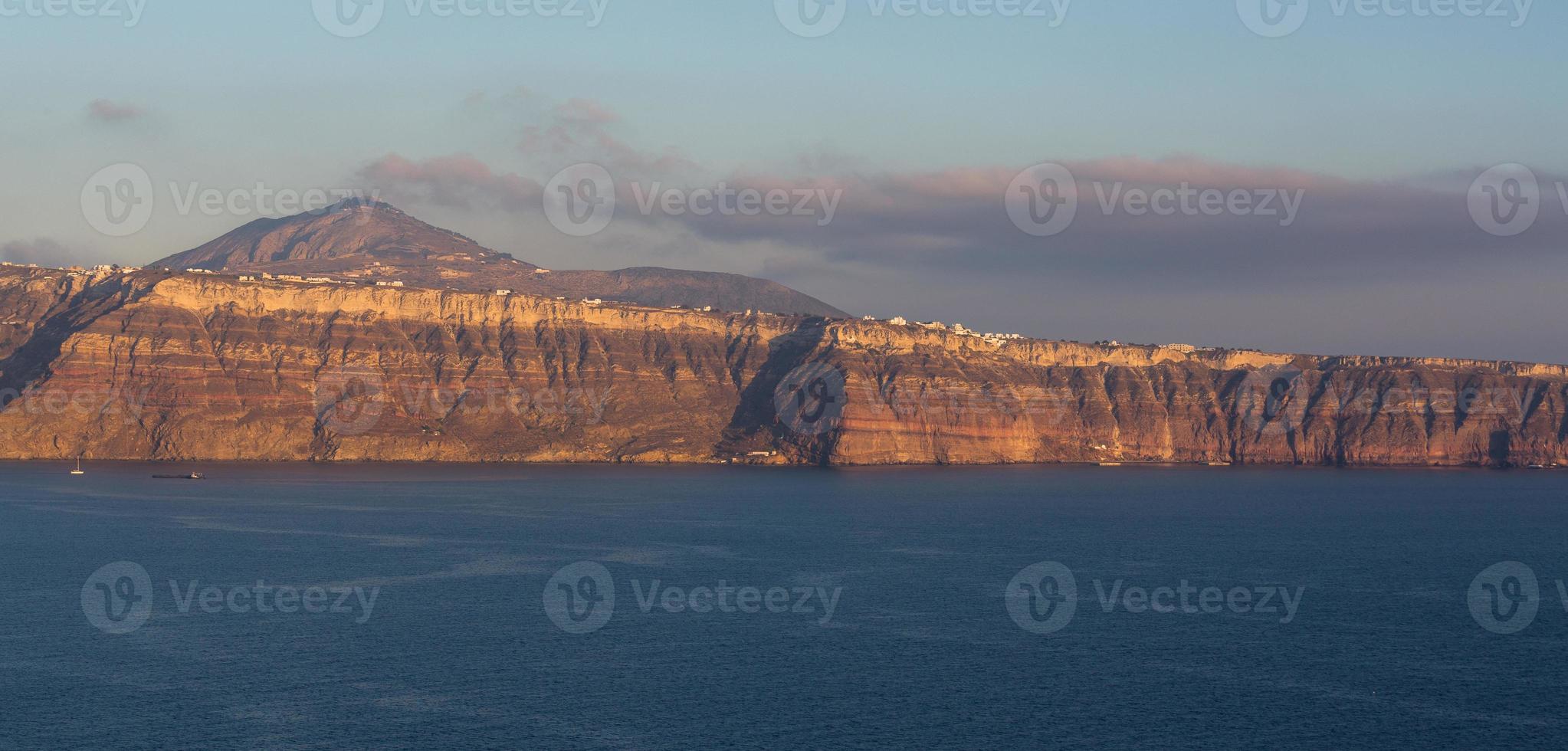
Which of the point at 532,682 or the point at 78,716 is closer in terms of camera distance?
the point at 78,716

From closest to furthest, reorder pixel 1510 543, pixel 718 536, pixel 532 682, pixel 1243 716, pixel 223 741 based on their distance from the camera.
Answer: pixel 223 741
pixel 1243 716
pixel 532 682
pixel 718 536
pixel 1510 543

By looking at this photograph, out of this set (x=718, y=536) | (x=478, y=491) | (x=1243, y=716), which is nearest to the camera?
(x=1243, y=716)

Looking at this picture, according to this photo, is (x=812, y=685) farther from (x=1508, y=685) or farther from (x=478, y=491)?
(x=478, y=491)

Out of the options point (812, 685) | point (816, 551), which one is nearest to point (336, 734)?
point (812, 685)

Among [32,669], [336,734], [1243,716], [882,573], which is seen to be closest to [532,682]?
[336,734]

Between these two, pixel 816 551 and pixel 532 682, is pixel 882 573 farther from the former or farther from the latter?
pixel 532 682

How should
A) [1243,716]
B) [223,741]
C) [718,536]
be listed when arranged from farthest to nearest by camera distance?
[718,536] → [1243,716] → [223,741]
